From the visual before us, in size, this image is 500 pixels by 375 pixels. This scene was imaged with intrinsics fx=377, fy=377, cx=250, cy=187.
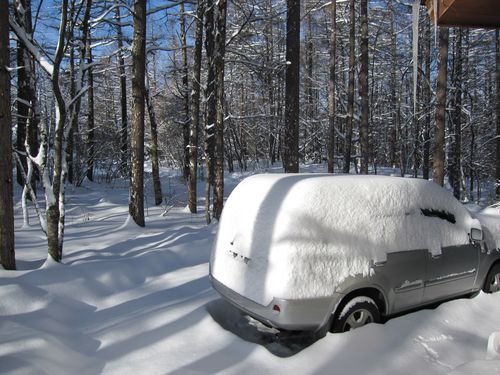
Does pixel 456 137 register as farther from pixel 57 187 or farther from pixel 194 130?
pixel 57 187

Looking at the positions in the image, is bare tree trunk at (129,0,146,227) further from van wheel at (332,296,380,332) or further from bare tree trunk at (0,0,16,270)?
van wheel at (332,296,380,332)

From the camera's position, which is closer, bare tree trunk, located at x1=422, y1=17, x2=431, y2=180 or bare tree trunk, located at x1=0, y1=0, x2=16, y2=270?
bare tree trunk, located at x1=0, y1=0, x2=16, y2=270

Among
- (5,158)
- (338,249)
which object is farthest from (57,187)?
(338,249)

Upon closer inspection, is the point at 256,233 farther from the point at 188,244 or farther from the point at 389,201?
the point at 188,244

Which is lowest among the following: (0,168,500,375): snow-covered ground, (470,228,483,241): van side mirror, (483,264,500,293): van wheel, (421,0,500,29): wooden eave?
(0,168,500,375): snow-covered ground

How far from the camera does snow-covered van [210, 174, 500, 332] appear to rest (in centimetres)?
342

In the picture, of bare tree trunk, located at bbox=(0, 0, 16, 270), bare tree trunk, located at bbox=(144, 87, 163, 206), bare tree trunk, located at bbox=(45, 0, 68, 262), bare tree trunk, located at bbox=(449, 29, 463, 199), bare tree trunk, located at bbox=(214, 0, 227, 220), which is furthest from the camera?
bare tree trunk, located at bbox=(449, 29, 463, 199)

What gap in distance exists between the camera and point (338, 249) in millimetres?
3576

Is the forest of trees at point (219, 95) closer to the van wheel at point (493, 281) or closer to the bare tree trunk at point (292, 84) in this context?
the bare tree trunk at point (292, 84)

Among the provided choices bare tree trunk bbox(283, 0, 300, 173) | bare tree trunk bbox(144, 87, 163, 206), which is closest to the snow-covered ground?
bare tree trunk bbox(283, 0, 300, 173)

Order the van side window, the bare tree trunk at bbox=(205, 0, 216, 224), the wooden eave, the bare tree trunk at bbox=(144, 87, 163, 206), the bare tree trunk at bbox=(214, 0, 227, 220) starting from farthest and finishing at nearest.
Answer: the bare tree trunk at bbox=(144, 87, 163, 206) < the bare tree trunk at bbox=(205, 0, 216, 224) < the bare tree trunk at bbox=(214, 0, 227, 220) < the wooden eave < the van side window

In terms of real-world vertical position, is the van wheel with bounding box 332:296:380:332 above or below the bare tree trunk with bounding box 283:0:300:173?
below

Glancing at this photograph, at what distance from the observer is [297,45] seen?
27.8 feet

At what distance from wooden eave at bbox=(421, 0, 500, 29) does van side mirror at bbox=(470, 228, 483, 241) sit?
288 centimetres
